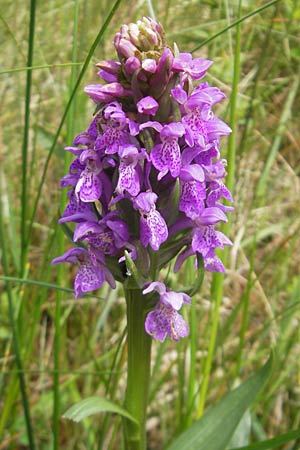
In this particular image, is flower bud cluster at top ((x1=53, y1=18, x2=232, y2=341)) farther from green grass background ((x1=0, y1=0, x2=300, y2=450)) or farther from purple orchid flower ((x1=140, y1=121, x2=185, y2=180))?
green grass background ((x1=0, y1=0, x2=300, y2=450))

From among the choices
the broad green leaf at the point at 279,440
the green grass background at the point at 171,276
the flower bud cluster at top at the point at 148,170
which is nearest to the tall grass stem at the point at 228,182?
the green grass background at the point at 171,276

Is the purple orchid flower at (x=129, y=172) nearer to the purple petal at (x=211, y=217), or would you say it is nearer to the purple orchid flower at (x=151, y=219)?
the purple orchid flower at (x=151, y=219)

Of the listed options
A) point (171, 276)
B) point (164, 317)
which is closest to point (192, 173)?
point (164, 317)

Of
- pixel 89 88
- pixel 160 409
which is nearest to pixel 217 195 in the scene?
pixel 89 88

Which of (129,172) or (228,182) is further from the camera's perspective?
(228,182)

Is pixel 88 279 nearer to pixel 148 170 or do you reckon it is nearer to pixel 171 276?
pixel 148 170

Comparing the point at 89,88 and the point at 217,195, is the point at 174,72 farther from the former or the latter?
the point at 217,195
